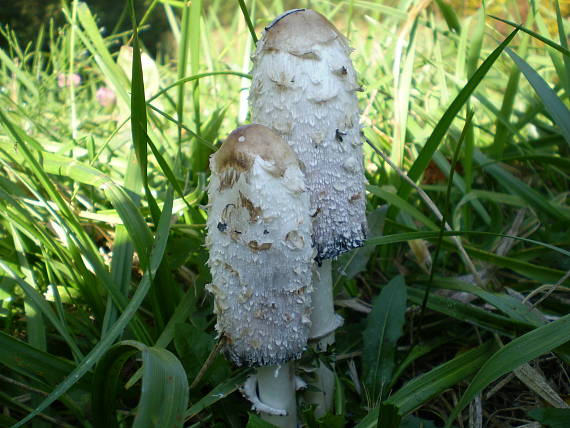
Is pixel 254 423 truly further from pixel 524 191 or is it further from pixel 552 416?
pixel 524 191

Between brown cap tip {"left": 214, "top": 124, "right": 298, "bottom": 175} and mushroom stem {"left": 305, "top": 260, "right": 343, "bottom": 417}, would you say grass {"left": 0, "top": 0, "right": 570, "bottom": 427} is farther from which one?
brown cap tip {"left": 214, "top": 124, "right": 298, "bottom": 175}

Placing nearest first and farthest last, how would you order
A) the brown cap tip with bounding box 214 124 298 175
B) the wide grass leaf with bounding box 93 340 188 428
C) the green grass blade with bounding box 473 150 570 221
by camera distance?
1. the wide grass leaf with bounding box 93 340 188 428
2. the brown cap tip with bounding box 214 124 298 175
3. the green grass blade with bounding box 473 150 570 221

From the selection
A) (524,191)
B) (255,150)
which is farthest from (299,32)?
(524,191)

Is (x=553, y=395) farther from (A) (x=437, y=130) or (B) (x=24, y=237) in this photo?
(B) (x=24, y=237)

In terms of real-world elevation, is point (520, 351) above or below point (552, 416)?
above

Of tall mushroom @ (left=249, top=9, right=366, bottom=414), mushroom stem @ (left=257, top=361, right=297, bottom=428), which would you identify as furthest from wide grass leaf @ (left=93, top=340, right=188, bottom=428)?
tall mushroom @ (left=249, top=9, right=366, bottom=414)

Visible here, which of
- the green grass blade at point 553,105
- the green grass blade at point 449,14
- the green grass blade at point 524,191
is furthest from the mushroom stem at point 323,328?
the green grass blade at point 449,14

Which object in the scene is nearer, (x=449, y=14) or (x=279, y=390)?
(x=279, y=390)
